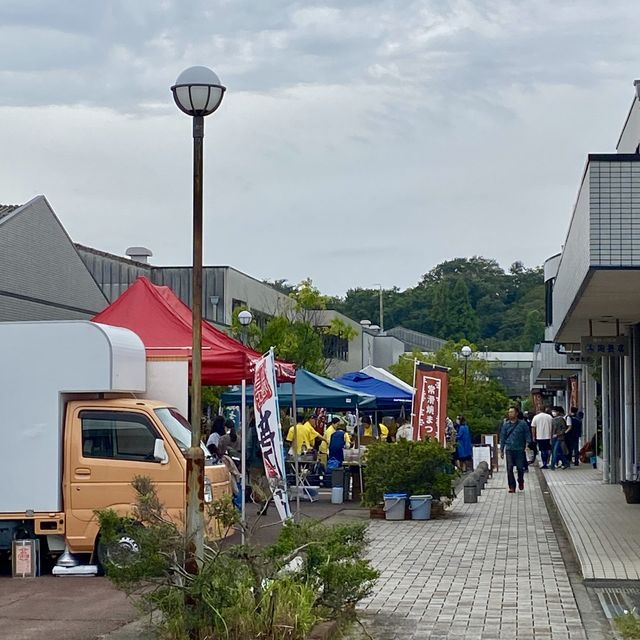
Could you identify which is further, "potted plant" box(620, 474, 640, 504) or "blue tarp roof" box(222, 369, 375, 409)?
"blue tarp roof" box(222, 369, 375, 409)

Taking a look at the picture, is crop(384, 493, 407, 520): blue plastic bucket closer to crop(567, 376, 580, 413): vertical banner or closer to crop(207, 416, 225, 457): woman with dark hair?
crop(207, 416, 225, 457): woman with dark hair

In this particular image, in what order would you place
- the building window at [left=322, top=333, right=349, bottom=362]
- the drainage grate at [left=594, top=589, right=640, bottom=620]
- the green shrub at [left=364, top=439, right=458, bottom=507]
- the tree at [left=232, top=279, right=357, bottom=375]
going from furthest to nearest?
the building window at [left=322, top=333, right=349, bottom=362] → the tree at [left=232, top=279, right=357, bottom=375] → the green shrub at [left=364, top=439, right=458, bottom=507] → the drainage grate at [left=594, top=589, right=640, bottom=620]

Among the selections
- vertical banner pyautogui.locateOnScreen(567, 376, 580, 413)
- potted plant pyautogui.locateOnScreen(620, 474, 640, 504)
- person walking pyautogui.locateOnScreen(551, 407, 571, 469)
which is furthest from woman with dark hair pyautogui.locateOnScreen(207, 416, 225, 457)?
vertical banner pyautogui.locateOnScreen(567, 376, 580, 413)

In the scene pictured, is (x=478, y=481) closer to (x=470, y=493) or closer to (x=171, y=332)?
(x=470, y=493)

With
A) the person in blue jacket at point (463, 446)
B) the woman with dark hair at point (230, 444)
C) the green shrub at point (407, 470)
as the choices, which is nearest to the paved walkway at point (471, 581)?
the green shrub at point (407, 470)

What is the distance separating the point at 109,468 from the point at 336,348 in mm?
50470

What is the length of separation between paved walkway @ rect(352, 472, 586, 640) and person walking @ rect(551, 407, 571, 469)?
14.7 m

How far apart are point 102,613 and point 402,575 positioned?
3722 millimetres

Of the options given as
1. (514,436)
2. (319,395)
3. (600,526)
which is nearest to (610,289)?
(600,526)

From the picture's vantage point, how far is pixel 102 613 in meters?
11.2

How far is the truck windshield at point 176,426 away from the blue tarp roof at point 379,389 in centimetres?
1345

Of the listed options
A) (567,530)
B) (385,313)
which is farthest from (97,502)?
(385,313)

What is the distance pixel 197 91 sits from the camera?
9984 mm

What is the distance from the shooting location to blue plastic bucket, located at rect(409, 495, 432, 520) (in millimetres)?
19859
